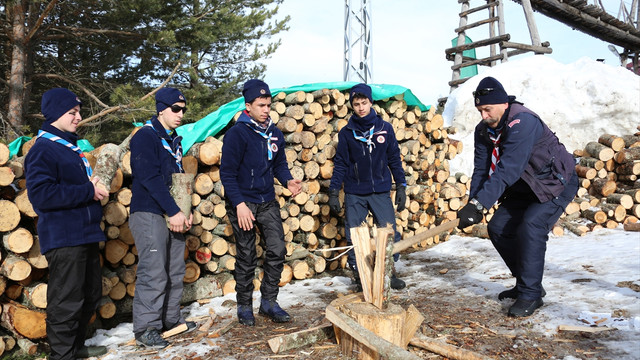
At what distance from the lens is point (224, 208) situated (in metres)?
4.67

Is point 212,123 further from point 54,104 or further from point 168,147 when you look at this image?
point 54,104

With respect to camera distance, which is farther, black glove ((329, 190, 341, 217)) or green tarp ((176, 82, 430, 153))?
green tarp ((176, 82, 430, 153))

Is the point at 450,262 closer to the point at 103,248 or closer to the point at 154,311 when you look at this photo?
the point at 154,311

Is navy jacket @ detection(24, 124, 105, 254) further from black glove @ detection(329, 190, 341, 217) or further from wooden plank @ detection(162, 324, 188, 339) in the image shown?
black glove @ detection(329, 190, 341, 217)

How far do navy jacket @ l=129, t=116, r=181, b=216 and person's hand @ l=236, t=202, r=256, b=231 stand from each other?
500 mm

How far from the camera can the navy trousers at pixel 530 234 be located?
3.48 meters

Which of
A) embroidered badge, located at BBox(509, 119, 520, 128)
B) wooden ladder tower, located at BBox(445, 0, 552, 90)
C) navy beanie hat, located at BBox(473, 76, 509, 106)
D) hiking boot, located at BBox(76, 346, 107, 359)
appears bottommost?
hiking boot, located at BBox(76, 346, 107, 359)

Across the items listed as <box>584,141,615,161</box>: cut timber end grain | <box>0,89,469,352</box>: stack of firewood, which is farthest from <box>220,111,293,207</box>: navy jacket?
<box>584,141,615,161</box>: cut timber end grain

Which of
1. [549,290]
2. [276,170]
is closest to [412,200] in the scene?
[549,290]

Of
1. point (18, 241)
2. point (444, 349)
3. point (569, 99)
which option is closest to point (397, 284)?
point (444, 349)

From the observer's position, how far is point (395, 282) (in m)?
4.70

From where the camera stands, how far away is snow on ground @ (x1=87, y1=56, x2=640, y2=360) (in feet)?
11.2

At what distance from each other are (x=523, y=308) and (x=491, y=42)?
9309mm

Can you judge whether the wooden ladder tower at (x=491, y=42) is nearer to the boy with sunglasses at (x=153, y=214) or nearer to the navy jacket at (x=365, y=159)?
the navy jacket at (x=365, y=159)
